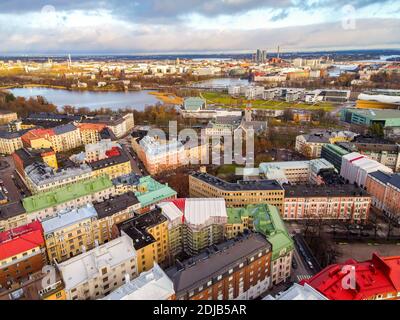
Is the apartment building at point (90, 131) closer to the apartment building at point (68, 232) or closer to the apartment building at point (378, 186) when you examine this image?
the apartment building at point (68, 232)

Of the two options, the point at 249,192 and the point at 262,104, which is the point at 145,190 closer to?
the point at 249,192

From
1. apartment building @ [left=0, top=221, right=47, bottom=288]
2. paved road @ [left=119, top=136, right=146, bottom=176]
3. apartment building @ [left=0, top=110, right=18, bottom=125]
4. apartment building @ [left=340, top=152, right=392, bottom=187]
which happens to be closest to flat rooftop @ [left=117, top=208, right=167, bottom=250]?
apartment building @ [left=0, top=221, right=47, bottom=288]

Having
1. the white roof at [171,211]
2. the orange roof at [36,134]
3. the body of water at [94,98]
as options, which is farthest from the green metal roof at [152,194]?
the body of water at [94,98]

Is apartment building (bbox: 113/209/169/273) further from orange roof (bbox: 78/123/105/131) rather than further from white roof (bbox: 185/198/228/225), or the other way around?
orange roof (bbox: 78/123/105/131)
